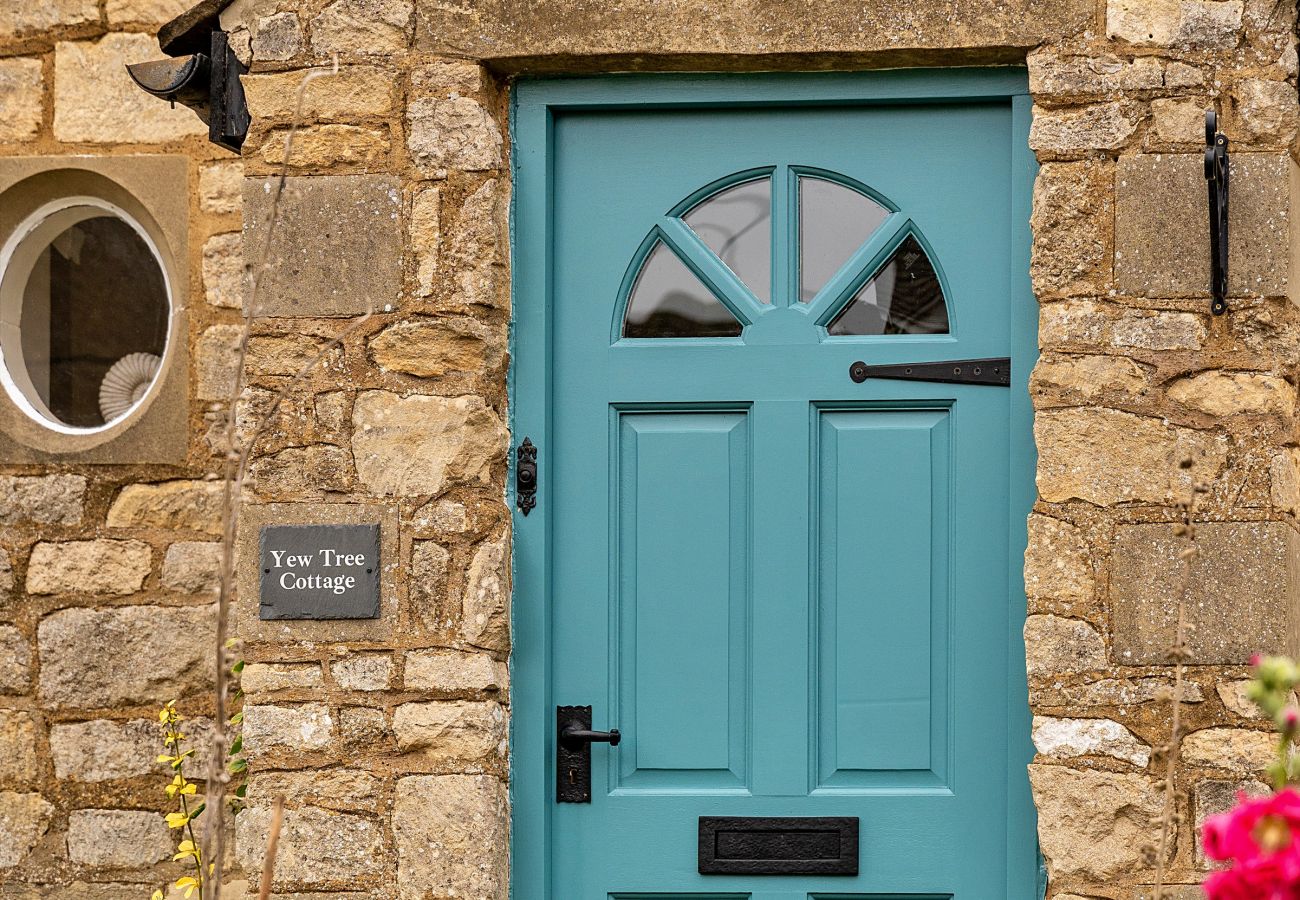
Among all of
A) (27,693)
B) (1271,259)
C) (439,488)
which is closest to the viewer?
(1271,259)

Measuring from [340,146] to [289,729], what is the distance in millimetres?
1287

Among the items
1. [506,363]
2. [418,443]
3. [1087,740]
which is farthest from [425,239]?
[1087,740]

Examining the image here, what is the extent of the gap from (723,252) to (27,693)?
85.3 inches

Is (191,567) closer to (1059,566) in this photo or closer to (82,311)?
(82,311)

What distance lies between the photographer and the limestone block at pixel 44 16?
3.90m

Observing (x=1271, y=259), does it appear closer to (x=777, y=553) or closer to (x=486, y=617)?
(x=777, y=553)

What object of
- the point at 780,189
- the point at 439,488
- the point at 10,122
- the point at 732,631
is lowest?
the point at 732,631

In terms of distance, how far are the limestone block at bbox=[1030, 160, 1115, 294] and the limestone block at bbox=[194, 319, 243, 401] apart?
2.07 meters

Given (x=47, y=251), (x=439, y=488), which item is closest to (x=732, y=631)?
(x=439, y=488)

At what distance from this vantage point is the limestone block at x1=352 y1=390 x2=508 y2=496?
3117mm

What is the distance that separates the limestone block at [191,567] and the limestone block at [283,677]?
68 cm

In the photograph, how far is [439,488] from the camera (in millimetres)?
3119

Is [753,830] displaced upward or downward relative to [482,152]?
downward

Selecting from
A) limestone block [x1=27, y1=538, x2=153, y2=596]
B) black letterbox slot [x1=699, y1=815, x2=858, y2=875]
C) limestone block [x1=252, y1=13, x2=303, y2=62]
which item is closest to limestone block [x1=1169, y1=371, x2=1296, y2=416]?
black letterbox slot [x1=699, y1=815, x2=858, y2=875]
